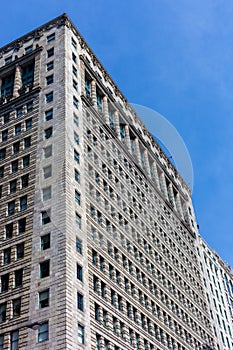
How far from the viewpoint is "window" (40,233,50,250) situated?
51188 mm

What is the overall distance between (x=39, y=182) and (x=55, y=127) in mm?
7668

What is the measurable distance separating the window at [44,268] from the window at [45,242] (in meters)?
1.79

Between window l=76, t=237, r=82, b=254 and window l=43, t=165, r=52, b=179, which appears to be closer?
window l=76, t=237, r=82, b=254

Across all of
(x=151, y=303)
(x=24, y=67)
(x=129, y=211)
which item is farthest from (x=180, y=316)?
(x=24, y=67)

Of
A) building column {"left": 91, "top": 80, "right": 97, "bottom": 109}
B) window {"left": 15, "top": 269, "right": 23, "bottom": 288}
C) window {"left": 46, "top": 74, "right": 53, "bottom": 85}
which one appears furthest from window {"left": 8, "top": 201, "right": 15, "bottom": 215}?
building column {"left": 91, "top": 80, "right": 97, "bottom": 109}

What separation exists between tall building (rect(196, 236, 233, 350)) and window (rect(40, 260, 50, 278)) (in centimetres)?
5294

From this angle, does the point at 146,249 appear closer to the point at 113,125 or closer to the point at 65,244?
the point at 113,125

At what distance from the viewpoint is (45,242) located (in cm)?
5162

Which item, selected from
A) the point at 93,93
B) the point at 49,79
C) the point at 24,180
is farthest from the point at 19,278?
the point at 93,93

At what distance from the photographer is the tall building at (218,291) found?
9688 cm

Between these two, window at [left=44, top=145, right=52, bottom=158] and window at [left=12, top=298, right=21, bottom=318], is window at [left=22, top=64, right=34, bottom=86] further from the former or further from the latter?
window at [left=12, top=298, right=21, bottom=318]

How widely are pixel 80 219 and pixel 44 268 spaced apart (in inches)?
309

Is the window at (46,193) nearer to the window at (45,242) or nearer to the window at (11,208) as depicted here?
the window at (11,208)

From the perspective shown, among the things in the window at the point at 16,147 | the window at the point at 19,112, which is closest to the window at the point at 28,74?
the window at the point at 19,112
